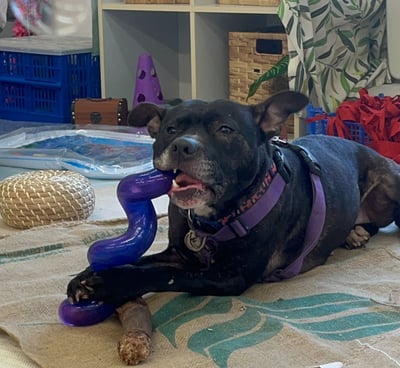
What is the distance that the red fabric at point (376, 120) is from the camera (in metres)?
2.73

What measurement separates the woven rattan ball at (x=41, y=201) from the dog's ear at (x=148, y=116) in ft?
1.93

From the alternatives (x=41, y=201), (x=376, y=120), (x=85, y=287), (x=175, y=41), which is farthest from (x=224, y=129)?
(x=175, y=41)

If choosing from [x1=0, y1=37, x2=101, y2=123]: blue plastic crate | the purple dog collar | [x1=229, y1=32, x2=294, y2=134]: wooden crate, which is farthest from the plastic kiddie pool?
the purple dog collar

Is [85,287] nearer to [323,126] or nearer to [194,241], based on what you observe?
[194,241]

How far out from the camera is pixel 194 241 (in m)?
1.69

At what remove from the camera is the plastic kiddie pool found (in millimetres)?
2916

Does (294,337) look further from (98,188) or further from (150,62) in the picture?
(150,62)

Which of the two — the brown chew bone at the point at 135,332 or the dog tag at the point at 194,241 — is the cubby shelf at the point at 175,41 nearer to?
the dog tag at the point at 194,241

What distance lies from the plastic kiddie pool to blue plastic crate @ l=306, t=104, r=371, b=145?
0.60m

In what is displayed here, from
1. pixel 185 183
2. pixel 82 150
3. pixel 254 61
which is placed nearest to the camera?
pixel 185 183

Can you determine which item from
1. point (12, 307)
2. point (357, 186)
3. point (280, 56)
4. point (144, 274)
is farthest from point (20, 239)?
point (280, 56)

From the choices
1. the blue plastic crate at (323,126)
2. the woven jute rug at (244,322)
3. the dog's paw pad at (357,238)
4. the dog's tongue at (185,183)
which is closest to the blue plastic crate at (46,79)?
the blue plastic crate at (323,126)

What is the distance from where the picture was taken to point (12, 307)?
167 centimetres

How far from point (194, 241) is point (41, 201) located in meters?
0.70
